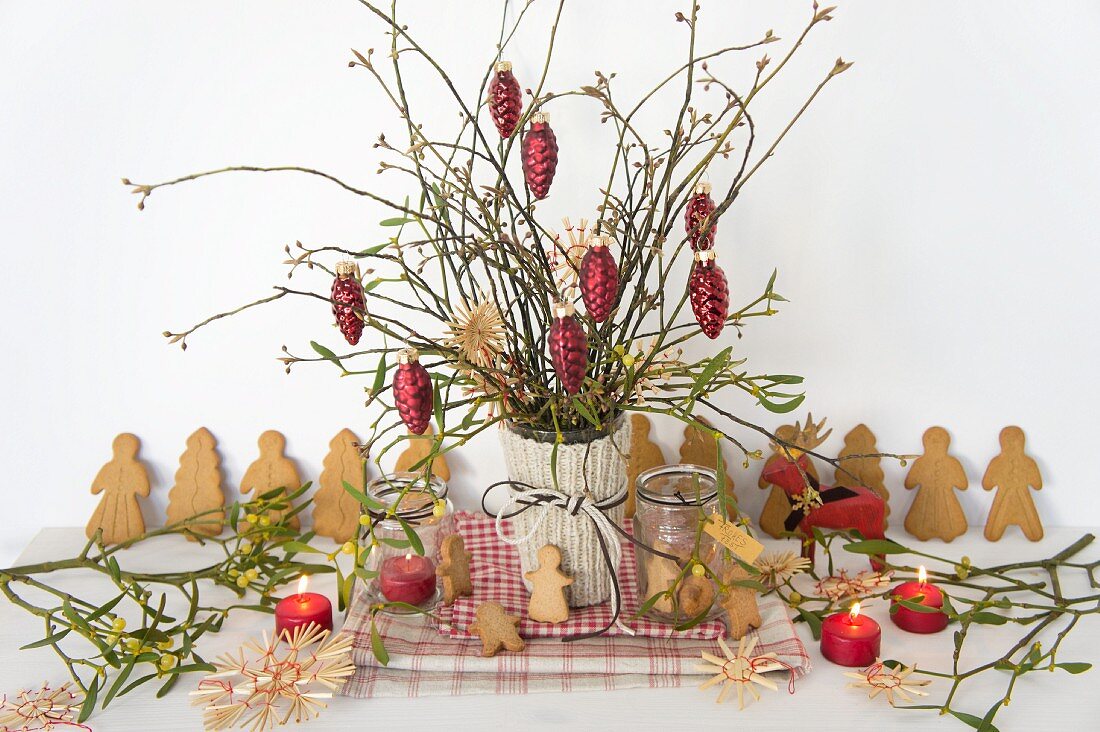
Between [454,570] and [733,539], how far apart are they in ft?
1.02

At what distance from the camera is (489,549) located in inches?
45.8

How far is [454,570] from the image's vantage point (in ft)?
3.40

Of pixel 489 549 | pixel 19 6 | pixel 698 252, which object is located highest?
pixel 19 6

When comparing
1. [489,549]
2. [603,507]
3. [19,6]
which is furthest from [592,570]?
[19,6]

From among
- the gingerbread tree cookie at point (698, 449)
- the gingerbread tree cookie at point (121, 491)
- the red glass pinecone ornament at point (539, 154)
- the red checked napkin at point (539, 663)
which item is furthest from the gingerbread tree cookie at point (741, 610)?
the gingerbread tree cookie at point (121, 491)

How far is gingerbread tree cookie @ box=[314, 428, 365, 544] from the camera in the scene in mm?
1225

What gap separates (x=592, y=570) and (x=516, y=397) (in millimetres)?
212

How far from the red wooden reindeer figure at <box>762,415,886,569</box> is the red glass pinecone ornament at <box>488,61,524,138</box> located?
0.51 meters

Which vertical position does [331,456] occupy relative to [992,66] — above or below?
below

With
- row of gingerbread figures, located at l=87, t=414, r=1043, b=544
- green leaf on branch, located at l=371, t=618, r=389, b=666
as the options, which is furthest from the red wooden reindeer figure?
green leaf on branch, located at l=371, t=618, r=389, b=666

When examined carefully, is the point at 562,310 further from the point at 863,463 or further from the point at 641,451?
the point at 863,463

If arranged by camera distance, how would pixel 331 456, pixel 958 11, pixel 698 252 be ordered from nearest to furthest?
1. pixel 698 252
2. pixel 958 11
3. pixel 331 456

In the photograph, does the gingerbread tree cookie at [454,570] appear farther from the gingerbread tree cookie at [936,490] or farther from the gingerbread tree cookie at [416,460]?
the gingerbread tree cookie at [936,490]

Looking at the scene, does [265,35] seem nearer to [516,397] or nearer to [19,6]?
[19,6]
